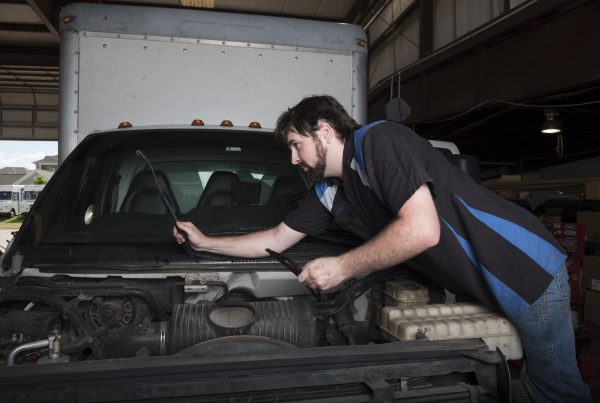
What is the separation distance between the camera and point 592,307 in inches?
191

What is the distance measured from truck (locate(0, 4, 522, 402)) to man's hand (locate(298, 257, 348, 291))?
14cm

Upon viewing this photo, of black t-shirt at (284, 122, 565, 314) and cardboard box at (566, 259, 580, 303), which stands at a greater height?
black t-shirt at (284, 122, 565, 314)

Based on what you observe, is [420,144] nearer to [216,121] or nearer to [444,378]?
[444,378]

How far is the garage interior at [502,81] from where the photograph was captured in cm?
491

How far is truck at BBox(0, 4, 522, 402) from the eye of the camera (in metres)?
1.41

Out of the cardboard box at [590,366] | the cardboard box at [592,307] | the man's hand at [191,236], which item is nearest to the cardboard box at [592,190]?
the cardboard box at [592,307]

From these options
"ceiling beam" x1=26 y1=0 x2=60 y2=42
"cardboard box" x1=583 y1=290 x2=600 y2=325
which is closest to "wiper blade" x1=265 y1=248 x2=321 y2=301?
"cardboard box" x1=583 y1=290 x2=600 y2=325

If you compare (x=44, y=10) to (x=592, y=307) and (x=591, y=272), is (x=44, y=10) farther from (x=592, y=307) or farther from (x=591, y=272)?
(x=592, y=307)

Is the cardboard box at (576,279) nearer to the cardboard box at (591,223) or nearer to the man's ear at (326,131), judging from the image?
the cardboard box at (591,223)

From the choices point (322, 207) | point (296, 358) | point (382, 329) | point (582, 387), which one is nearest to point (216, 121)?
point (322, 207)

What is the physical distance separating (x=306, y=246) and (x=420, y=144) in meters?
0.81

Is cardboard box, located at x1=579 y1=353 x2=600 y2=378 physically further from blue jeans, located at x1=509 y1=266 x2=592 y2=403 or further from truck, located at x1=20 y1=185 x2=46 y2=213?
truck, located at x1=20 y1=185 x2=46 y2=213

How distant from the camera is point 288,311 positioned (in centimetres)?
188

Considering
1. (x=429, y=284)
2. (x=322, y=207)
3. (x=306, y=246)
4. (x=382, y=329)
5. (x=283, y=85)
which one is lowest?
(x=382, y=329)
